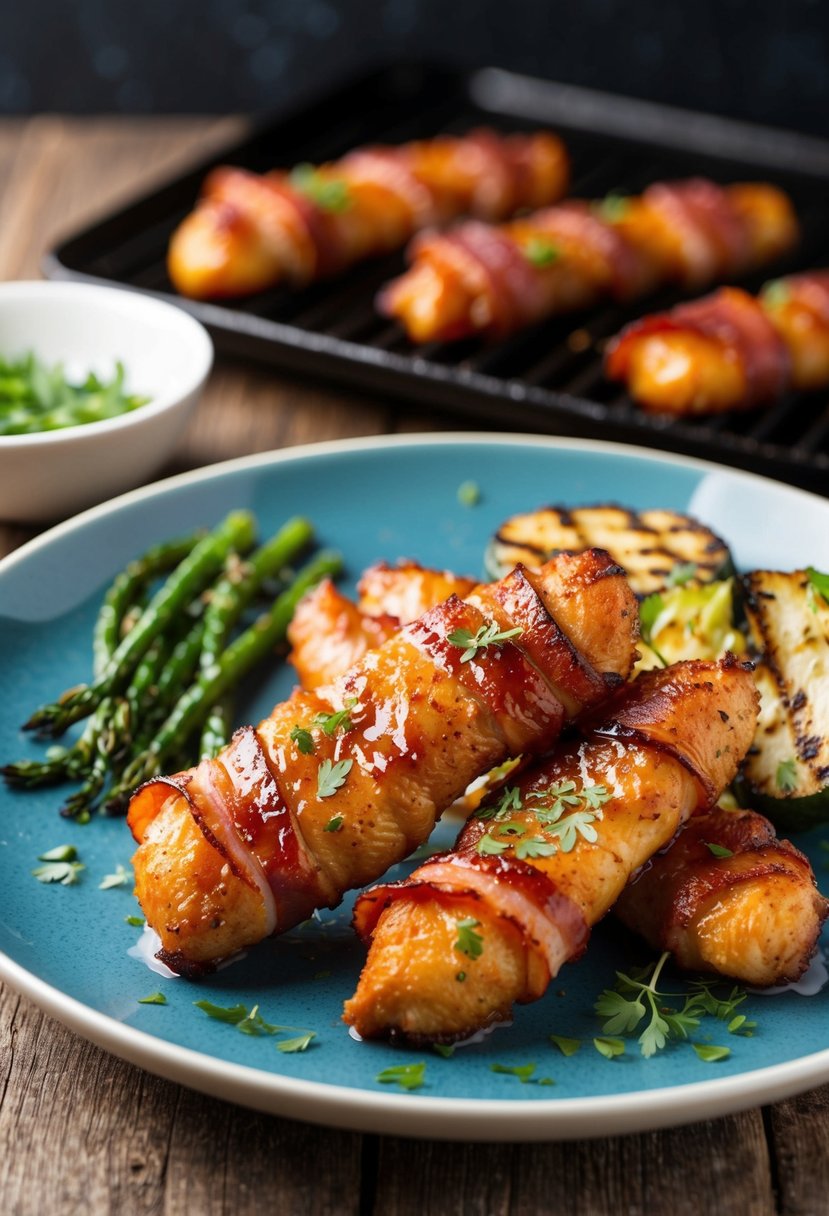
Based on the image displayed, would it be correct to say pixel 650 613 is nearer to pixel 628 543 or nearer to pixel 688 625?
pixel 688 625

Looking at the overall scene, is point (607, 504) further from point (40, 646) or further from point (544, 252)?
point (544, 252)

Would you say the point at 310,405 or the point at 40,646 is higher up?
the point at 40,646

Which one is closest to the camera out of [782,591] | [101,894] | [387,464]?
[101,894]

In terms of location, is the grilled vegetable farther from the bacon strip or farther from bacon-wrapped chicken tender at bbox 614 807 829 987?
→ the bacon strip

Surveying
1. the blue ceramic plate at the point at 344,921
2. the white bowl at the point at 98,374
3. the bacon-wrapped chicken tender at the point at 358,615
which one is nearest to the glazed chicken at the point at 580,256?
the white bowl at the point at 98,374

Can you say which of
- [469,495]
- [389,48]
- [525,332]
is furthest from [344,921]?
[389,48]

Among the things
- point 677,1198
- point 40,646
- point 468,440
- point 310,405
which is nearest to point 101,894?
point 40,646

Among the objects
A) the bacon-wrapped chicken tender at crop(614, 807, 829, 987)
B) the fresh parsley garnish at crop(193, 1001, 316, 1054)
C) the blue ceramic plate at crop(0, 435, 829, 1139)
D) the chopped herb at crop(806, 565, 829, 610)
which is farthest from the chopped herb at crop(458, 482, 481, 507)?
the fresh parsley garnish at crop(193, 1001, 316, 1054)

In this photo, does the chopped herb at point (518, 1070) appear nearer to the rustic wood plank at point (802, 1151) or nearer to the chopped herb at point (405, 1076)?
the chopped herb at point (405, 1076)
